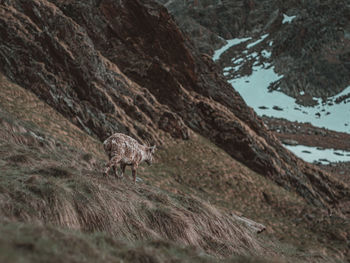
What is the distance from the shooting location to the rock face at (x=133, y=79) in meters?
23.3

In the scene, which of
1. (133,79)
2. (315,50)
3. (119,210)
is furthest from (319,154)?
(315,50)

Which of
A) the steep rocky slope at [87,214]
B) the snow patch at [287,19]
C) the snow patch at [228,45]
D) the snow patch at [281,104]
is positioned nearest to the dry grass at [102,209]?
the steep rocky slope at [87,214]

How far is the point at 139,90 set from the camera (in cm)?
3116

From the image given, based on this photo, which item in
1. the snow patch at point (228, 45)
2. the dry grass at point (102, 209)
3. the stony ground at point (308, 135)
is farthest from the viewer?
the snow patch at point (228, 45)

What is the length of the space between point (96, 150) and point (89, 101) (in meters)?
5.74

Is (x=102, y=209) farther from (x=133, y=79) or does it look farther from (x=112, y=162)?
(x=133, y=79)

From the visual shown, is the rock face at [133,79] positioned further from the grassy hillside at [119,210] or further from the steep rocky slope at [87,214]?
the steep rocky slope at [87,214]

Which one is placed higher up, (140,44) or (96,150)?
(140,44)

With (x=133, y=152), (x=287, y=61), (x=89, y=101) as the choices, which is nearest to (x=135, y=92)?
(x=89, y=101)

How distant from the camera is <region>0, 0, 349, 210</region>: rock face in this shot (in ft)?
76.6

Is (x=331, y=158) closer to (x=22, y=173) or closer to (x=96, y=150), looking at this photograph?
(x=96, y=150)

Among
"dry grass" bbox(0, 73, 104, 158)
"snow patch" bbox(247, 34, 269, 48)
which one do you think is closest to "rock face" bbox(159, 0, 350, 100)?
"snow patch" bbox(247, 34, 269, 48)

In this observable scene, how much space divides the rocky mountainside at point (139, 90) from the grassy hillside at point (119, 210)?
0.80ft

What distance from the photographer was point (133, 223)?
7.90 meters
